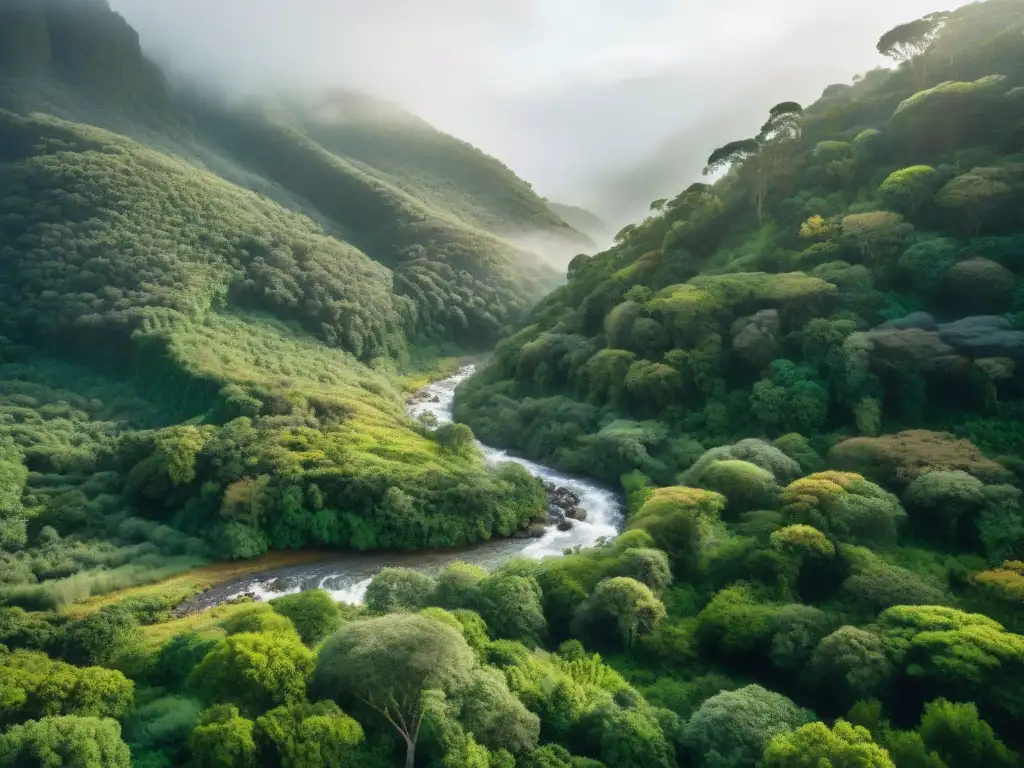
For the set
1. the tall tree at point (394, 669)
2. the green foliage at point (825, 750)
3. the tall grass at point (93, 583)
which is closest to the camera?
the green foliage at point (825, 750)

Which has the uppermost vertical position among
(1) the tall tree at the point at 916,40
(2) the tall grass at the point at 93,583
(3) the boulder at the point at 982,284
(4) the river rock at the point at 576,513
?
(1) the tall tree at the point at 916,40

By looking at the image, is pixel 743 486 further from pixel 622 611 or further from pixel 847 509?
pixel 622 611

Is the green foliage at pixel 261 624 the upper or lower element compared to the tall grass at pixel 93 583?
upper

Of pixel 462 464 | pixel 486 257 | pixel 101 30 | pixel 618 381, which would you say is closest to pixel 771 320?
pixel 618 381

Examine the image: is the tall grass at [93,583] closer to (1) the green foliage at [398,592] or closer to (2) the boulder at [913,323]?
(1) the green foliage at [398,592]

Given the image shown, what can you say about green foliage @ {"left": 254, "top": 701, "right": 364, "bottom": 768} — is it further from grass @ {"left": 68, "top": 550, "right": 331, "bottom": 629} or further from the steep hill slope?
the steep hill slope

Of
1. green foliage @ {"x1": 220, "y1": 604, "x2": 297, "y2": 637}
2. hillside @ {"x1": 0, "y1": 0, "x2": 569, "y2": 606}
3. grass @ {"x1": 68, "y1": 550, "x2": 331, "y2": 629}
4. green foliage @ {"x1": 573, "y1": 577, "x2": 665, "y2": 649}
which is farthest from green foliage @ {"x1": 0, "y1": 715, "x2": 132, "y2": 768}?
hillside @ {"x1": 0, "y1": 0, "x2": 569, "y2": 606}

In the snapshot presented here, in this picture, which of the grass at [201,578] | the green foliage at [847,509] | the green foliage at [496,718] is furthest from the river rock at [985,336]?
the grass at [201,578]
